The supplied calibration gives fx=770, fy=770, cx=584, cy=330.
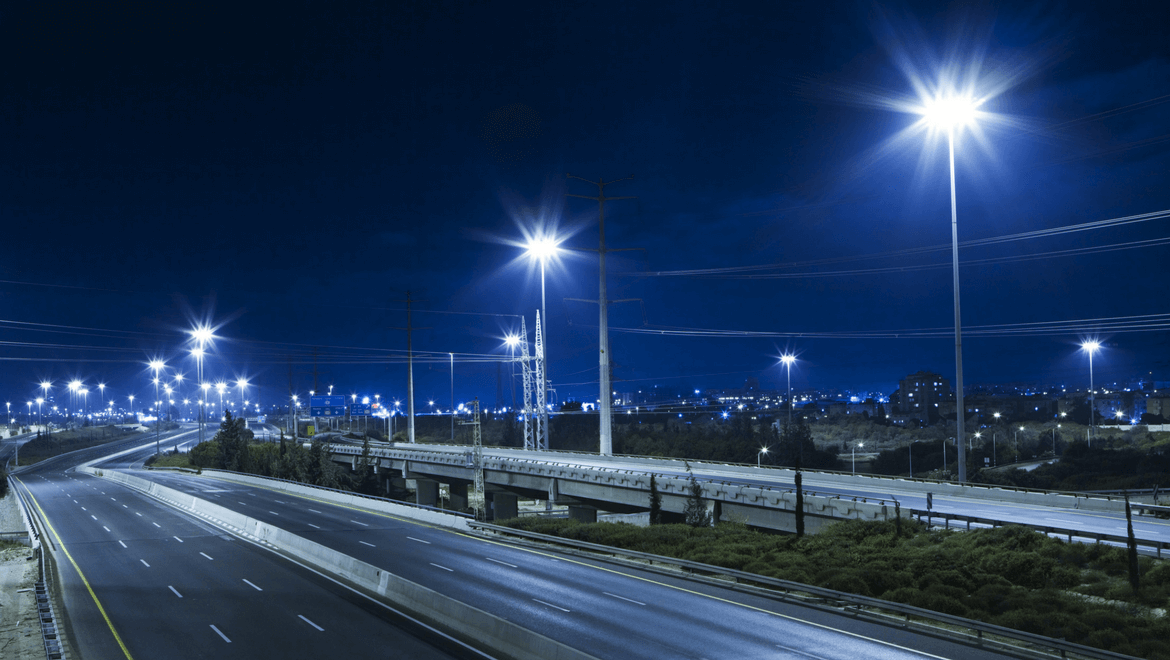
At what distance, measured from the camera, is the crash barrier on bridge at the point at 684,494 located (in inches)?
1216

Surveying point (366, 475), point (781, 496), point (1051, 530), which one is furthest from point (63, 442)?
point (1051, 530)

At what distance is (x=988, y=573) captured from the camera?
70.1ft

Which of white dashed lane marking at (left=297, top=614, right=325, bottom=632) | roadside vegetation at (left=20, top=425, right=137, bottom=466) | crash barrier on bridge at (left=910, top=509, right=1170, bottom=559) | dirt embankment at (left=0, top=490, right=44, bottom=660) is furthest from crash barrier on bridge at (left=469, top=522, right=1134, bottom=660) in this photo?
roadside vegetation at (left=20, top=425, right=137, bottom=466)

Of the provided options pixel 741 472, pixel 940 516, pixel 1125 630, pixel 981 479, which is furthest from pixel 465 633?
pixel 981 479

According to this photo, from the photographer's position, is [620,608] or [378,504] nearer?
[620,608]

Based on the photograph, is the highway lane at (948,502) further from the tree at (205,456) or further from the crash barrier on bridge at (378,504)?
the tree at (205,456)

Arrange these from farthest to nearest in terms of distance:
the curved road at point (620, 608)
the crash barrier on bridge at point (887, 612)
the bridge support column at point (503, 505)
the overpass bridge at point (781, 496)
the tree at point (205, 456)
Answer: the tree at point (205, 456), the bridge support column at point (503, 505), the overpass bridge at point (781, 496), the curved road at point (620, 608), the crash barrier on bridge at point (887, 612)

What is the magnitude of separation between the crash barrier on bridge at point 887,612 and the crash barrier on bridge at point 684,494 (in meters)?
7.26

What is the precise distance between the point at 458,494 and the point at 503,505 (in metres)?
17.3

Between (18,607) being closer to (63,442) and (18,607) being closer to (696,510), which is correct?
(696,510)

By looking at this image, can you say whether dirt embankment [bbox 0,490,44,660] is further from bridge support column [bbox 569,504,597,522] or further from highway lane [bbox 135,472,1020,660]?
bridge support column [bbox 569,504,597,522]

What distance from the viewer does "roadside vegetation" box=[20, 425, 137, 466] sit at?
391 feet

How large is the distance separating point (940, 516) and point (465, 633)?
17.9 meters

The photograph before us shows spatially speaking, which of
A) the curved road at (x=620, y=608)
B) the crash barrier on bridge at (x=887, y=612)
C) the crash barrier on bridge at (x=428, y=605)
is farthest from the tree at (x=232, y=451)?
the crash barrier on bridge at (x=887, y=612)
